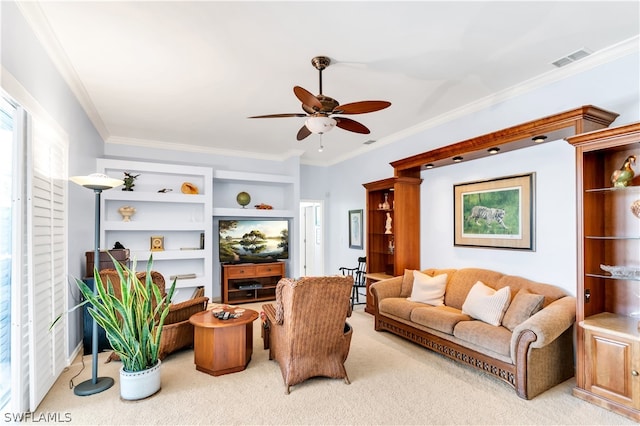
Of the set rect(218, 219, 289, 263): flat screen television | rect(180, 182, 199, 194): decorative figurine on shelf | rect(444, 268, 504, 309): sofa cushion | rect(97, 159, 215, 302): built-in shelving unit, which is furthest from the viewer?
rect(218, 219, 289, 263): flat screen television

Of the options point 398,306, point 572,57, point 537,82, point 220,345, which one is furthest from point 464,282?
point 220,345

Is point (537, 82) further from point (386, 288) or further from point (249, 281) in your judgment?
point (249, 281)

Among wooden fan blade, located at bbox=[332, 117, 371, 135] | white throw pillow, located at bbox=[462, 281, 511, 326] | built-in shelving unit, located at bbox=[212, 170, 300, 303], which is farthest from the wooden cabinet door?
built-in shelving unit, located at bbox=[212, 170, 300, 303]

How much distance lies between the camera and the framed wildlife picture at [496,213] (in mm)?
3727

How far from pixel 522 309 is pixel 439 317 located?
2.57 ft

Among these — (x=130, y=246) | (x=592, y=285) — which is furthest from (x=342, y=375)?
(x=130, y=246)

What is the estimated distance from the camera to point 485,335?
3.16 meters

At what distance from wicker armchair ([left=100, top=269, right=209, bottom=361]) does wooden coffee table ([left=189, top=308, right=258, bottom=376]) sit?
0.41m

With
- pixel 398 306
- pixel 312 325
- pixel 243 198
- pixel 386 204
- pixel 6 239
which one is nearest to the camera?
pixel 6 239

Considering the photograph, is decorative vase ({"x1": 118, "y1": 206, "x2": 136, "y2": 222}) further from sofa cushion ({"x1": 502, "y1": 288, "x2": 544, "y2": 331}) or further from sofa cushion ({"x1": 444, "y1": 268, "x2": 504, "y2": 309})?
sofa cushion ({"x1": 502, "y1": 288, "x2": 544, "y2": 331})

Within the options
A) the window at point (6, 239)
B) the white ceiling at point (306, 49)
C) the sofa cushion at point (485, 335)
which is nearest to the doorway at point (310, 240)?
the white ceiling at point (306, 49)

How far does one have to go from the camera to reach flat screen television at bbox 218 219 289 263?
6.36 m

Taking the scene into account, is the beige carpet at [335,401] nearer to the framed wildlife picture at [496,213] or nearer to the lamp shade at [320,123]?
the framed wildlife picture at [496,213]

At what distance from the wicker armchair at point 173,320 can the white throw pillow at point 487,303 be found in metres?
2.94
